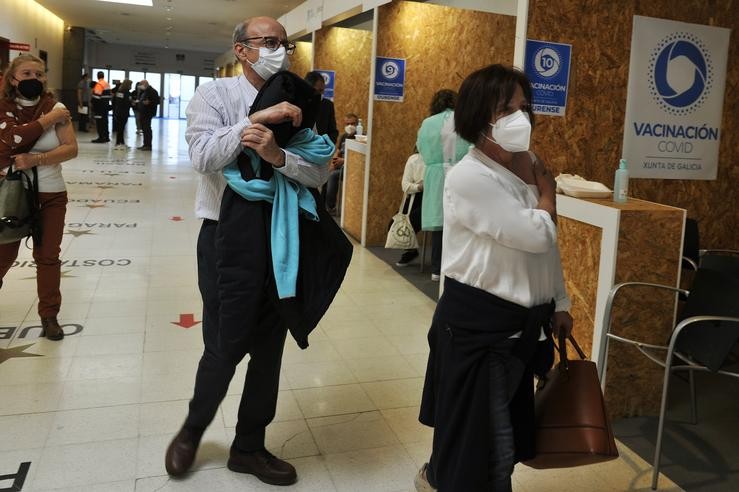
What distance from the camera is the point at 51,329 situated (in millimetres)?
3754

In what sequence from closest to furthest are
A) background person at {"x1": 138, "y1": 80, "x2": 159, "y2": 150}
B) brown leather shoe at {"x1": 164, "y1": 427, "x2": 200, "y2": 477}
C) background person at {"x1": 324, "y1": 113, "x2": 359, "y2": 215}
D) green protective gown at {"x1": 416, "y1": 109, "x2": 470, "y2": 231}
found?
brown leather shoe at {"x1": 164, "y1": 427, "x2": 200, "y2": 477}
green protective gown at {"x1": 416, "y1": 109, "x2": 470, "y2": 231}
background person at {"x1": 324, "y1": 113, "x2": 359, "y2": 215}
background person at {"x1": 138, "y1": 80, "x2": 159, "y2": 150}

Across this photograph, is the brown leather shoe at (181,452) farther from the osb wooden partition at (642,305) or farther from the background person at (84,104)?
the background person at (84,104)

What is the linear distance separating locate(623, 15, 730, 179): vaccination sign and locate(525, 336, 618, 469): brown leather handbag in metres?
2.24

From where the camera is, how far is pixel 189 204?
8.77 m

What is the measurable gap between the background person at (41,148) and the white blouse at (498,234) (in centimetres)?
250

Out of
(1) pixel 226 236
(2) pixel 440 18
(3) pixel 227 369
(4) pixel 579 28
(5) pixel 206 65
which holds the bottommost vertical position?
(3) pixel 227 369

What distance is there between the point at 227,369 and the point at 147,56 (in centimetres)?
3354

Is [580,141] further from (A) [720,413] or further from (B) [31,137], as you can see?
(B) [31,137]

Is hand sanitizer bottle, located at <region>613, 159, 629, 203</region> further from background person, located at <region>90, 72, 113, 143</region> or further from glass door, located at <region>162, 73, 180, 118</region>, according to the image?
glass door, located at <region>162, 73, 180, 118</region>

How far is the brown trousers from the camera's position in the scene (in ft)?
11.9

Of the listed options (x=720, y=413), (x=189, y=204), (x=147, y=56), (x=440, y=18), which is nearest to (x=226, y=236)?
(x=720, y=413)

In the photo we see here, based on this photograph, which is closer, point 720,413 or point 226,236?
point 226,236

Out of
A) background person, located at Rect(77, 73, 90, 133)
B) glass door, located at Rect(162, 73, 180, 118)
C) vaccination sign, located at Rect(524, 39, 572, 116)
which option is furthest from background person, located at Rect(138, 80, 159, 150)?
glass door, located at Rect(162, 73, 180, 118)

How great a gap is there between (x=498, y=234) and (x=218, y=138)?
0.89 meters
